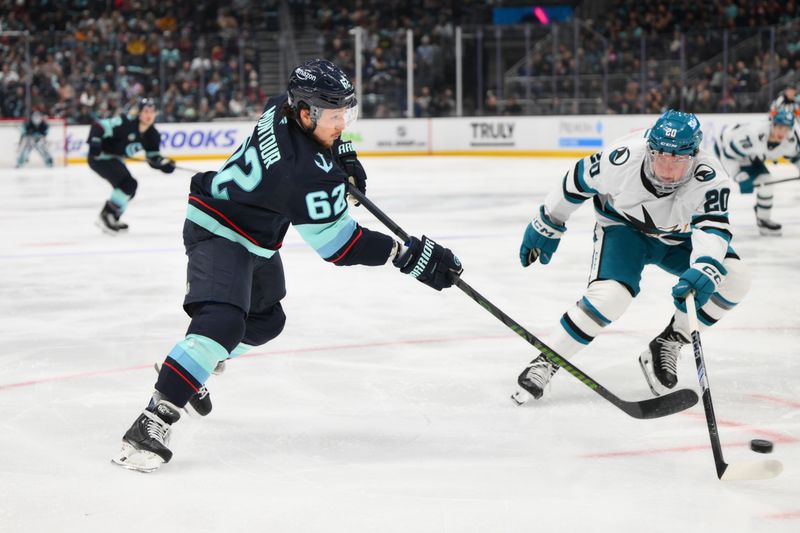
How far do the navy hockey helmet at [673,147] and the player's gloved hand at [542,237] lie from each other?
394 millimetres

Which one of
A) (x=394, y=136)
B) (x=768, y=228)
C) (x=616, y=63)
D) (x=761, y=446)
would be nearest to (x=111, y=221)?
(x=768, y=228)

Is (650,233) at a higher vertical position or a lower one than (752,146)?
higher

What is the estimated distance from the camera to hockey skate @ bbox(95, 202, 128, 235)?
302 inches

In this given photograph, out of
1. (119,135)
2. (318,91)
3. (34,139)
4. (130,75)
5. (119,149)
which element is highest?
(318,91)

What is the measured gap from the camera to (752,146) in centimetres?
726

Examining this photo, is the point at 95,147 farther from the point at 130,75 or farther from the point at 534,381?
the point at 130,75

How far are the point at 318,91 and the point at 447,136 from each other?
1379 cm

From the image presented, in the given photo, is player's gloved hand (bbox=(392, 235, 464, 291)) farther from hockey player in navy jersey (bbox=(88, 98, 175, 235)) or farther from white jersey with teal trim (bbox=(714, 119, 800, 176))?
hockey player in navy jersey (bbox=(88, 98, 175, 235))

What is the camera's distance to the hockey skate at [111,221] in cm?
766

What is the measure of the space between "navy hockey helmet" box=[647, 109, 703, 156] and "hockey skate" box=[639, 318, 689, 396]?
731mm

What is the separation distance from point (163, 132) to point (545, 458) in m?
Result: 13.7

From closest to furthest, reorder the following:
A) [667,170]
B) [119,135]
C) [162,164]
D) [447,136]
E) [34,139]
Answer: [667,170], [119,135], [162,164], [34,139], [447,136]

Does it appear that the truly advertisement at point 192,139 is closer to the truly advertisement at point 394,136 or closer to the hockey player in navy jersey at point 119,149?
the truly advertisement at point 394,136

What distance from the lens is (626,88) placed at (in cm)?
1510
